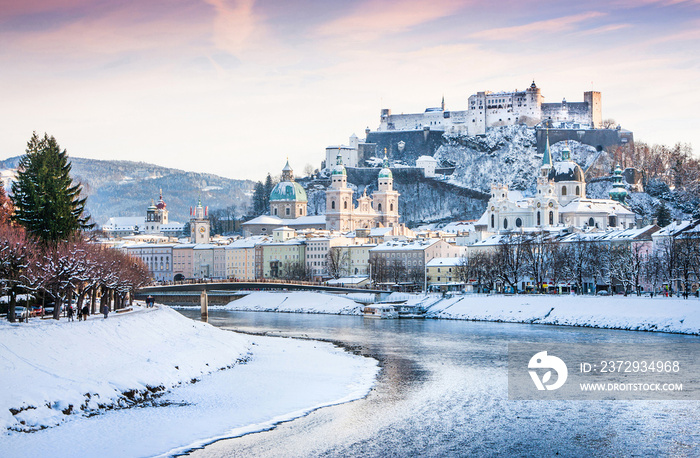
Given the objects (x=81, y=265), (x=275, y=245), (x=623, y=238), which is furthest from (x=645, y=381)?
(x=275, y=245)

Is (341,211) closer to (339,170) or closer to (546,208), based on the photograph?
(339,170)

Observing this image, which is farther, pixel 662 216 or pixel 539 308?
pixel 662 216

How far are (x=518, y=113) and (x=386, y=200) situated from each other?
27400 mm

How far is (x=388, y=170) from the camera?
146 meters

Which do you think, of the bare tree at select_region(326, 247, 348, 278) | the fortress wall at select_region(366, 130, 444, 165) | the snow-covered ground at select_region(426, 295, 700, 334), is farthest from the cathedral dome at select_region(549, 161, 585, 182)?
the snow-covered ground at select_region(426, 295, 700, 334)

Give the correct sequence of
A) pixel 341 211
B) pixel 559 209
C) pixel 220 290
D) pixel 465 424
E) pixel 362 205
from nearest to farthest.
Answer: pixel 465 424 < pixel 220 290 < pixel 559 209 < pixel 341 211 < pixel 362 205

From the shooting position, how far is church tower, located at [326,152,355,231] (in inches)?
5522

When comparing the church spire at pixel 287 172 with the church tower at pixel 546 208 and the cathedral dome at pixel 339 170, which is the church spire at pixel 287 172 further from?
the church tower at pixel 546 208

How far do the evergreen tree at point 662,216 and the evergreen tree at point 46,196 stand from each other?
81923mm

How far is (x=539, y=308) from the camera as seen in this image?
61.6 metres

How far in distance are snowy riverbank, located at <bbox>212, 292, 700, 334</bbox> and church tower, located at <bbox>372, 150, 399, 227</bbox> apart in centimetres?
5841

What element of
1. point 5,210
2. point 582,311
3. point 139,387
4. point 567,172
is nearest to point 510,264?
point 582,311

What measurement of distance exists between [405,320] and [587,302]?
13865mm

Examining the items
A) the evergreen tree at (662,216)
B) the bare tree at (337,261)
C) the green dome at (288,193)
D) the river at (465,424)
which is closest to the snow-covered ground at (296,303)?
the bare tree at (337,261)
